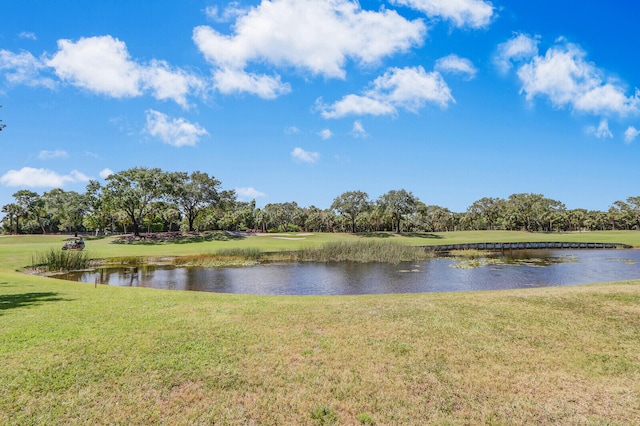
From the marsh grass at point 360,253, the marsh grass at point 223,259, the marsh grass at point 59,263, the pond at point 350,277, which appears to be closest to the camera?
the pond at point 350,277

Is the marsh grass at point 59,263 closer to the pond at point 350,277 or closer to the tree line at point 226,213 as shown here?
the pond at point 350,277

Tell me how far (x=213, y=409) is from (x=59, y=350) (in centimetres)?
431

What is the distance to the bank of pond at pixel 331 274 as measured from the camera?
22172 millimetres

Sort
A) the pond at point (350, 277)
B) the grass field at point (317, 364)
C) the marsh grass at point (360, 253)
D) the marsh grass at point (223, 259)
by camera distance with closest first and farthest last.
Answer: the grass field at point (317, 364) → the pond at point (350, 277) → the marsh grass at point (223, 259) → the marsh grass at point (360, 253)

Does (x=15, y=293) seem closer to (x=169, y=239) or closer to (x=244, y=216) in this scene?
(x=169, y=239)

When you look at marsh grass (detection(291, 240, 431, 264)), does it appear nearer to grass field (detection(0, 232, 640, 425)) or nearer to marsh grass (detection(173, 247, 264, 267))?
marsh grass (detection(173, 247, 264, 267))

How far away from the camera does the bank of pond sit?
22.2m

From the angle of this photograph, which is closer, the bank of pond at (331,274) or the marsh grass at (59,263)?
the bank of pond at (331,274)

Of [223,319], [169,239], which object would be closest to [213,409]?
[223,319]

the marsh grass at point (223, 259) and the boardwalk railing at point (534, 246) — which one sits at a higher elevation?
the marsh grass at point (223, 259)

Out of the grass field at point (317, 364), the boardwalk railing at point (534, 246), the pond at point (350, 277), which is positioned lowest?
the boardwalk railing at point (534, 246)

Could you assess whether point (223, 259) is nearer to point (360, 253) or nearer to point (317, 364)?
point (360, 253)

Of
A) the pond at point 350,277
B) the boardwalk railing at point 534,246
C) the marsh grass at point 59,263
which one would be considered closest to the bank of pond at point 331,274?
the pond at point 350,277

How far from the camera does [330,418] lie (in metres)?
5.27
